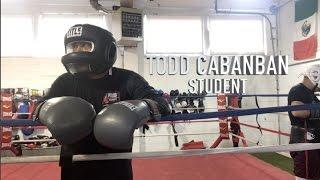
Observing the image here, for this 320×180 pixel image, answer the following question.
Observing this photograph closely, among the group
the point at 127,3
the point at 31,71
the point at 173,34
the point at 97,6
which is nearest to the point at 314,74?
the point at 127,3

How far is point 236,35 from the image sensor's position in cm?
677

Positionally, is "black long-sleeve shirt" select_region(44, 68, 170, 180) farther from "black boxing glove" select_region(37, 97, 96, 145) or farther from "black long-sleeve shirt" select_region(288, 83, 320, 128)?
"black long-sleeve shirt" select_region(288, 83, 320, 128)

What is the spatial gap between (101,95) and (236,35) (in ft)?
18.8

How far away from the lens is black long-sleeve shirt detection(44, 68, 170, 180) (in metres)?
1.34

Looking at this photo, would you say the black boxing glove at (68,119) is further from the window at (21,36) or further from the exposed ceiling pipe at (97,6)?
the window at (21,36)

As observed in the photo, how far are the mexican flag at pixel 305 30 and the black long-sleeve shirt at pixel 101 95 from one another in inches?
179

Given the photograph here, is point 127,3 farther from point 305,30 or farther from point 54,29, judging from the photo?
point 305,30

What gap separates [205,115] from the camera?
54.2 inches

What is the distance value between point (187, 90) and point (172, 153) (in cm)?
511

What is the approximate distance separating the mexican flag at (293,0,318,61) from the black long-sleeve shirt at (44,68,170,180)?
454cm

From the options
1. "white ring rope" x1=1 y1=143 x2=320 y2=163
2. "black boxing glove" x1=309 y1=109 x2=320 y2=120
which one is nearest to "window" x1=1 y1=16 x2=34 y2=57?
"black boxing glove" x1=309 y1=109 x2=320 y2=120

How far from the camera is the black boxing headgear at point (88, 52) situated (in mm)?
1303

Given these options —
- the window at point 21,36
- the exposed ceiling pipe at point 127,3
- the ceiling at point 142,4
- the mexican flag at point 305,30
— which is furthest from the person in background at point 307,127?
the window at point 21,36

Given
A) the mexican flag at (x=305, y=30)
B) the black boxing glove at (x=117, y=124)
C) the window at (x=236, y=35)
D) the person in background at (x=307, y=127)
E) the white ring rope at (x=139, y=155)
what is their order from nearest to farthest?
the black boxing glove at (x=117, y=124) → the white ring rope at (x=139, y=155) → the person in background at (x=307, y=127) → the mexican flag at (x=305, y=30) → the window at (x=236, y=35)
